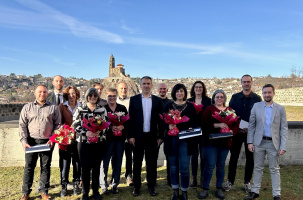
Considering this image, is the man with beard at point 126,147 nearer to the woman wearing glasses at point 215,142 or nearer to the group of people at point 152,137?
the group of people at point 152,137

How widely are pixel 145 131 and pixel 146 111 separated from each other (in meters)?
0.37

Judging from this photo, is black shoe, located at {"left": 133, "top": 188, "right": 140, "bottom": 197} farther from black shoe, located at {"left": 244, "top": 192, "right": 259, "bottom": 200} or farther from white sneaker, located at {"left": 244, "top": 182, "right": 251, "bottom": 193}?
white sneaker, located at {"left": 244, "top": 182, "right": 251, "bottom": 193}

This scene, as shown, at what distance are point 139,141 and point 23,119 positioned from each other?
2091 millimetres

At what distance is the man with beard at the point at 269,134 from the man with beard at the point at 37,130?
3610 millimetres

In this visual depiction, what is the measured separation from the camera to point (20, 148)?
6117 mm

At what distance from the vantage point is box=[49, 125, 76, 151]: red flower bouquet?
3758mm

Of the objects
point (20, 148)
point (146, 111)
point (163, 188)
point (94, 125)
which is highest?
point (146, 111)

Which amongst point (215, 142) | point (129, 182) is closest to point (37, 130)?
point (129, 182)

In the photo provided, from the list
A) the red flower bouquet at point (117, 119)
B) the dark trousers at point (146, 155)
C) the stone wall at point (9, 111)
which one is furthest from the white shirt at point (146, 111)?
the stone wall at point (9, 111)

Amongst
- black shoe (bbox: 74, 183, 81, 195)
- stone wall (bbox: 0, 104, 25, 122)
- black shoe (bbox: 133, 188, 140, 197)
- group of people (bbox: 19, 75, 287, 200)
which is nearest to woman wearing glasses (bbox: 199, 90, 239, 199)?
group of people (bbox: 19, 75, 287, 200)

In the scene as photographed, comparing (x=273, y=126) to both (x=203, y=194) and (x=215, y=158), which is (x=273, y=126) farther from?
(x=203, y=194)

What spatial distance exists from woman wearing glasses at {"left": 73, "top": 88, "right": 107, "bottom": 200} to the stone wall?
15234 mm

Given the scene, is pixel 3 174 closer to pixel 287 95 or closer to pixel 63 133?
pixel 63 133

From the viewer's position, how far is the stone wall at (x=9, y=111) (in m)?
16.1
